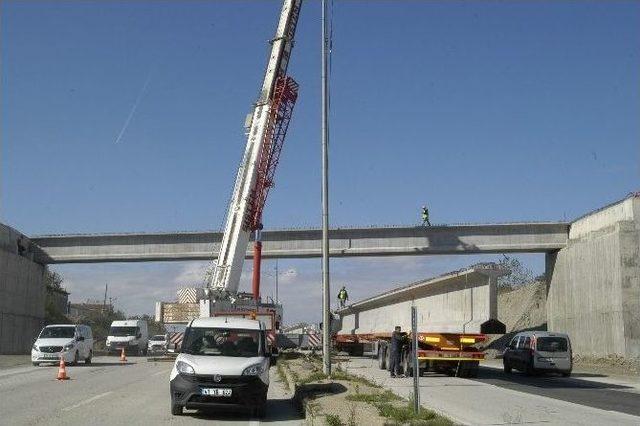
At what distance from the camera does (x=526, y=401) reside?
58.4 ft

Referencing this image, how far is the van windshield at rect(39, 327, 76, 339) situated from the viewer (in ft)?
103

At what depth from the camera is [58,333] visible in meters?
31.6

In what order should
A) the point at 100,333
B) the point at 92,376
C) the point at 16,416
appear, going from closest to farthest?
1. the point at 16,416
2. the point at 92,376
3. the point at 100,333

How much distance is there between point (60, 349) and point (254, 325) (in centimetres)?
1795

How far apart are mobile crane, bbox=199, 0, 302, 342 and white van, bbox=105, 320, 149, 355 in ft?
46.1

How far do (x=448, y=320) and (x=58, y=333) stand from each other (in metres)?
16.0

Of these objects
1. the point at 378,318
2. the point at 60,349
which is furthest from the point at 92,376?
the point at 378,318

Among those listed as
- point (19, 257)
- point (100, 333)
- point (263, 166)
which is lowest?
point (100, 333)

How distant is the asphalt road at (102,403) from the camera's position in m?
13.1

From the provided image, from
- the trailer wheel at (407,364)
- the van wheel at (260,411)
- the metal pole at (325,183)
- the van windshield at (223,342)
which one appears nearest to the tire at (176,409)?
Answer: the van windshield at (223,342)

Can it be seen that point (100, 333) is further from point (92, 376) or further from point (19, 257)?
point (92, 376)

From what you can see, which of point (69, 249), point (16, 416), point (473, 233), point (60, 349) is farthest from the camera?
point (69, 249)

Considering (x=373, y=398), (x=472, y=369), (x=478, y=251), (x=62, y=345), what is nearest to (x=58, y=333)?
(x=62, y=345)

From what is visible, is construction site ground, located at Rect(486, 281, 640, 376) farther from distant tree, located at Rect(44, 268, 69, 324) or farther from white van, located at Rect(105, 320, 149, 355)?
distant tree, located at Rect(44, 268, 69, 324)
